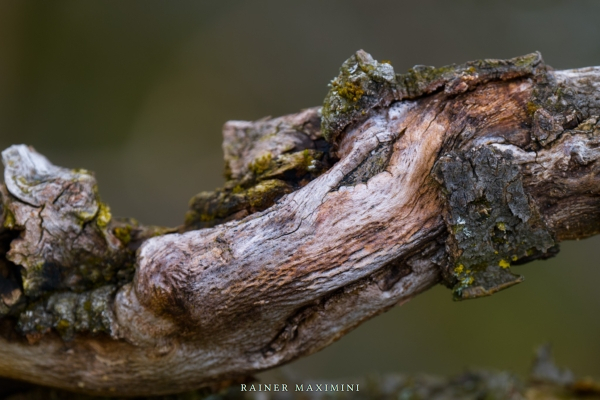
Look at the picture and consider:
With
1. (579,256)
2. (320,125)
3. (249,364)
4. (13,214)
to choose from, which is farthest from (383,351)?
(13,214)

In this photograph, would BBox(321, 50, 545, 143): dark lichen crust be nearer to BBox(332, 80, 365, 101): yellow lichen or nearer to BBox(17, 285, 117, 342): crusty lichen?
BBox(332, 80, 365, 101): yellow lichen

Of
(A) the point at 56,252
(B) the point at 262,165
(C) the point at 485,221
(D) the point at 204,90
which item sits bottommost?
(C) the point at 485,221

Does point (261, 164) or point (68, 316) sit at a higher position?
point (261, 164)

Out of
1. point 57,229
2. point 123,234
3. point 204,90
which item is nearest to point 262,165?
point 123,234

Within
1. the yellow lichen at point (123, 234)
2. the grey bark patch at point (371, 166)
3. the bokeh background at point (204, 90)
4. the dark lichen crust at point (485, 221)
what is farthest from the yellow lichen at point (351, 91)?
the bokeh background at point (204, 90)

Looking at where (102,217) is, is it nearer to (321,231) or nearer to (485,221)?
(321,231)

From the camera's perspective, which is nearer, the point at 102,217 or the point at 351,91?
the point at 351,91

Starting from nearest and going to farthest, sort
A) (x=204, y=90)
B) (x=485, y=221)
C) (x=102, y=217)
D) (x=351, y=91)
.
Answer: (x=485, y=221) → (x=351, y=91) → (x=102, y=217) → (x=204, y=90)

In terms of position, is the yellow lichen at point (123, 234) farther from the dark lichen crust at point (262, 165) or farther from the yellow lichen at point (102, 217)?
the dark lichen crust at point (262, 165)
